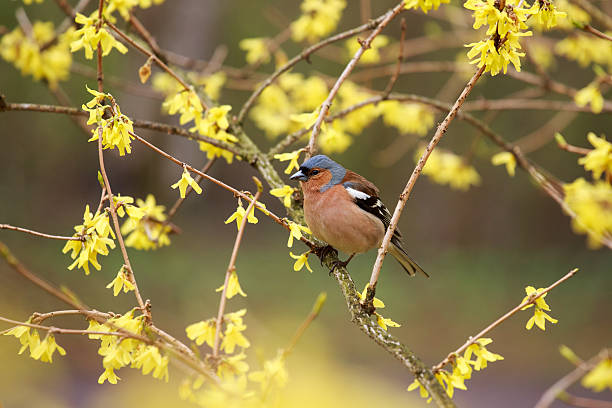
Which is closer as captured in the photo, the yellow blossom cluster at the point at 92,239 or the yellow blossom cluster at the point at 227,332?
the yellow blossom cluster at the point at 227,332

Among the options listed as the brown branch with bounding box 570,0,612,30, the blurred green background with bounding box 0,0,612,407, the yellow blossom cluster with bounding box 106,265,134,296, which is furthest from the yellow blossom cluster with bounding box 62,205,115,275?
the blurred green background with bounding box 0,0,612,407

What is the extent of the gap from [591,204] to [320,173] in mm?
1991

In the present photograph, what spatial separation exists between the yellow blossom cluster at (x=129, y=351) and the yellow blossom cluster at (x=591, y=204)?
115 inches

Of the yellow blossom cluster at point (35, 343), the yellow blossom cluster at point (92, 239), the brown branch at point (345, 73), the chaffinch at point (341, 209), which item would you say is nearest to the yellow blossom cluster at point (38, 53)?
the chaffinch at point (341, 209)

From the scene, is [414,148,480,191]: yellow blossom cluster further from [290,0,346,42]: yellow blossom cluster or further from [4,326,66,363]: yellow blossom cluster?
[4,326,66,363]: yellow blossom cluster

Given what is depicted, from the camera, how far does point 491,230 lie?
1547 cm

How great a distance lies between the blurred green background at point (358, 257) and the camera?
11352 millimetres

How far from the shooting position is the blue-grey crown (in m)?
4.02

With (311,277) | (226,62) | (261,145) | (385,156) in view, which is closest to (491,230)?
(385,156)

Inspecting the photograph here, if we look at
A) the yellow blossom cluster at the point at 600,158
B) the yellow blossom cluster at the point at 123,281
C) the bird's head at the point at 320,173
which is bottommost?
the yellow blossom cluster at the point at 123,281

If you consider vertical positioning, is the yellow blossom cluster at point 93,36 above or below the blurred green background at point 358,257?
below

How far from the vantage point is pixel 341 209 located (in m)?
4.12

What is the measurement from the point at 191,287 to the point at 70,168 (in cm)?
664

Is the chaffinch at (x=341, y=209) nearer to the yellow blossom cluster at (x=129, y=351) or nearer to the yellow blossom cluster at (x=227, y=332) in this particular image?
the yellow blossom cluster at (x=227, y=332)
